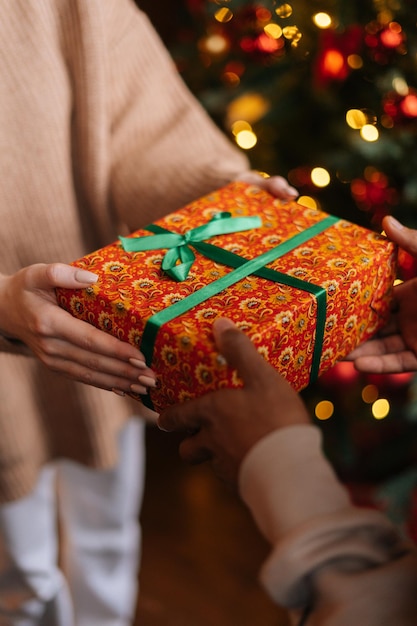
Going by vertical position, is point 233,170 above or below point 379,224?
above

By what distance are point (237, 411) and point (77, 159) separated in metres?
0.58

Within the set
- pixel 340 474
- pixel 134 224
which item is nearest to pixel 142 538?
pixel 340 474

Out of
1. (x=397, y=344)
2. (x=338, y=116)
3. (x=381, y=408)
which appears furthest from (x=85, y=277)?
(x=381, y=408)

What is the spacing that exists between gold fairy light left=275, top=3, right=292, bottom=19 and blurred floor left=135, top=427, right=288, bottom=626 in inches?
48.3

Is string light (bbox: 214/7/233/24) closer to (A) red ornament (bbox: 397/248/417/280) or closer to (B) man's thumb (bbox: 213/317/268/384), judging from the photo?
(A) red ornament (bbox: 397/248/417/280)

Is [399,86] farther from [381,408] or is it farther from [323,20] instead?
[381,408]

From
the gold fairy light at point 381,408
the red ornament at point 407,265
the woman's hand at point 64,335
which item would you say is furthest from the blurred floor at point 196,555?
the woman's hand at point 64,335

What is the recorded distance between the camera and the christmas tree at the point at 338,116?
4.11ft

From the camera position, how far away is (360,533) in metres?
0.60

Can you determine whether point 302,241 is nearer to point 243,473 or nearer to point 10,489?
point 243,473

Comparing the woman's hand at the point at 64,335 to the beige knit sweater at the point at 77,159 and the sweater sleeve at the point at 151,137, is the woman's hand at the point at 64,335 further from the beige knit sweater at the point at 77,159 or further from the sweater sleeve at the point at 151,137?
the sweater sleeve at the point at 151,137

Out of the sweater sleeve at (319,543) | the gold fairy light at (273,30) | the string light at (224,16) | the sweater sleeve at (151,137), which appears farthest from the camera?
the string light at (224,16)

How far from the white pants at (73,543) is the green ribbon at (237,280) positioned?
19.7 inches

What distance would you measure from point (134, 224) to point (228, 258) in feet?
1.06
